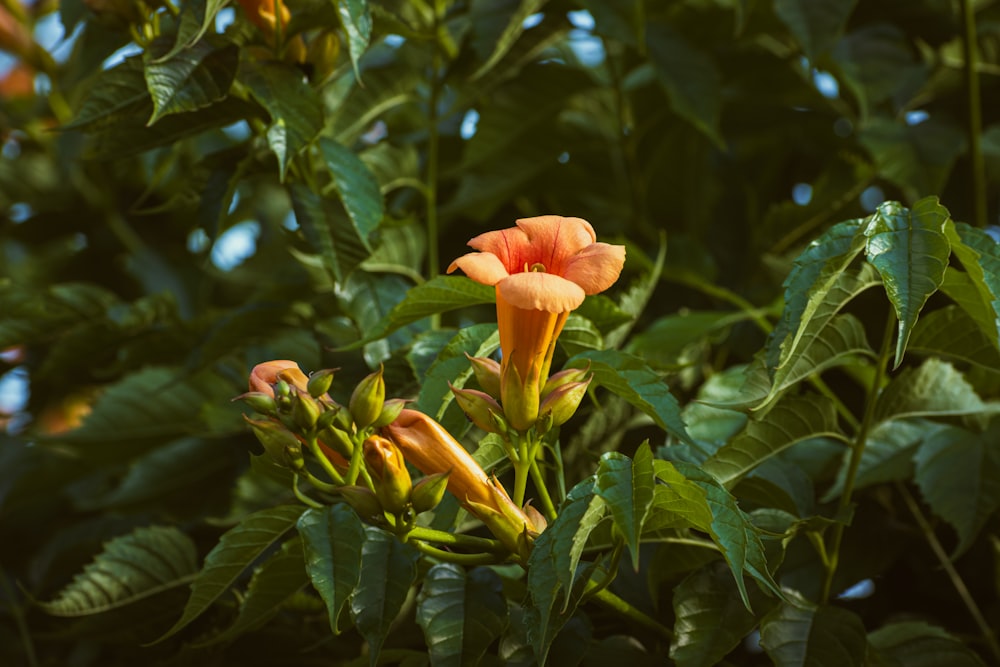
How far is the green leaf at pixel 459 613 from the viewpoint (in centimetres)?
122

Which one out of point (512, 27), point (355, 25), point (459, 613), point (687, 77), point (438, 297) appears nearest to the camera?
point (459, 613)

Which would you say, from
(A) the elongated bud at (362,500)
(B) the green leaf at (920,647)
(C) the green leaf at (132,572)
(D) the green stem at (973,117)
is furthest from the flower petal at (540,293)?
(D) the green stem at (973,117)

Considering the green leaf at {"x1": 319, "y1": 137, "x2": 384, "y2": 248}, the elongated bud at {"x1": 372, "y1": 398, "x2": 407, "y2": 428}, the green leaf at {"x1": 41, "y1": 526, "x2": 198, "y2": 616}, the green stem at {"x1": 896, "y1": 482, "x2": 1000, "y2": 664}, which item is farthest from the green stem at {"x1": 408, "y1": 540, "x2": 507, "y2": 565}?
the green stem at {"x1": 896, "y1": 482, "x2": 1000, "y2": 664}

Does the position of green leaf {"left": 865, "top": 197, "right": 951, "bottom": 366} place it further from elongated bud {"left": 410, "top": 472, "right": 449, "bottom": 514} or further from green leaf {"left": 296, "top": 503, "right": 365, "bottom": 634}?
green leaf {"left": 296, "top": 503, "right": 365, "bottom": 634}

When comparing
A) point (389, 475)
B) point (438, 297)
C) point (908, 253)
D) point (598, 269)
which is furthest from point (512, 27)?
point (389, 475)

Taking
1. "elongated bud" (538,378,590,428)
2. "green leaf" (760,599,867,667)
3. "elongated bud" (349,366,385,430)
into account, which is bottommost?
"green leaf" (760,599,867,667)

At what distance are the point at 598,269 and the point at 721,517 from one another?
0.32 metres

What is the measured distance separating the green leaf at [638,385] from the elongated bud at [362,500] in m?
0.31

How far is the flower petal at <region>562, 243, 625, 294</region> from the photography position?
120cm

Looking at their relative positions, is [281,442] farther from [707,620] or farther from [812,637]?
[812,637]

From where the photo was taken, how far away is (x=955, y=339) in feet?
4.64

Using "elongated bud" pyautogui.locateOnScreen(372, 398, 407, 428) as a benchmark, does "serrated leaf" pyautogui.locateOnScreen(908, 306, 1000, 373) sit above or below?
below

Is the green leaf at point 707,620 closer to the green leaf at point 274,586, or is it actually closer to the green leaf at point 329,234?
the green leaf at point 274,586

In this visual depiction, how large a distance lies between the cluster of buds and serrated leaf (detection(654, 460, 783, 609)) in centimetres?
14
